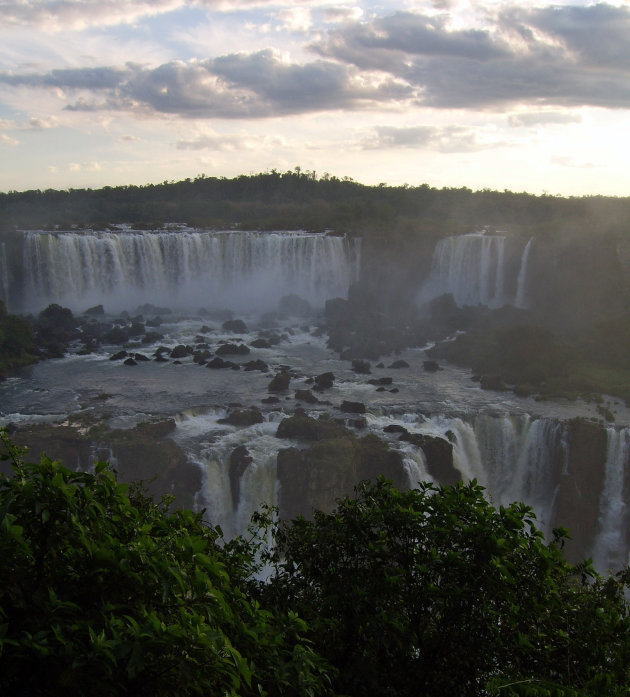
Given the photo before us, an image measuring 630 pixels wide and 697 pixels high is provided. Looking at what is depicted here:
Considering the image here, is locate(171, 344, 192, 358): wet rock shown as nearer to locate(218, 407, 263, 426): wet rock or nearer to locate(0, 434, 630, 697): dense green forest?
locate(218, 407, 263, 426): wet rock

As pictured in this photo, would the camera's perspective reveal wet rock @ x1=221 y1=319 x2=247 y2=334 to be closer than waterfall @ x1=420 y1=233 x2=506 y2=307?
Yes

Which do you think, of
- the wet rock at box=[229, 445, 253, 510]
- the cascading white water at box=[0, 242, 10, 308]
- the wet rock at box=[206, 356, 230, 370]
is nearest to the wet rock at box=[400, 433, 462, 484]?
the wet rock at box=[229, 445, 253, 510]

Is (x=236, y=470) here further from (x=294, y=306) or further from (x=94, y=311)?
(x=94, y=311)

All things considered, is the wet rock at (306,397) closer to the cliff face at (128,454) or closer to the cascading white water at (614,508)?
the cliff face at (128,454)

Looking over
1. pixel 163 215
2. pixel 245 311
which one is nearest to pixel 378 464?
pixel 245 311

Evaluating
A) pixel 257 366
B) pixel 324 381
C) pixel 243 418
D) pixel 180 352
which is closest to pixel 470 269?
pixel 257 366

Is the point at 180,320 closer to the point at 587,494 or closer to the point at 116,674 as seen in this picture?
the point at 587,494
